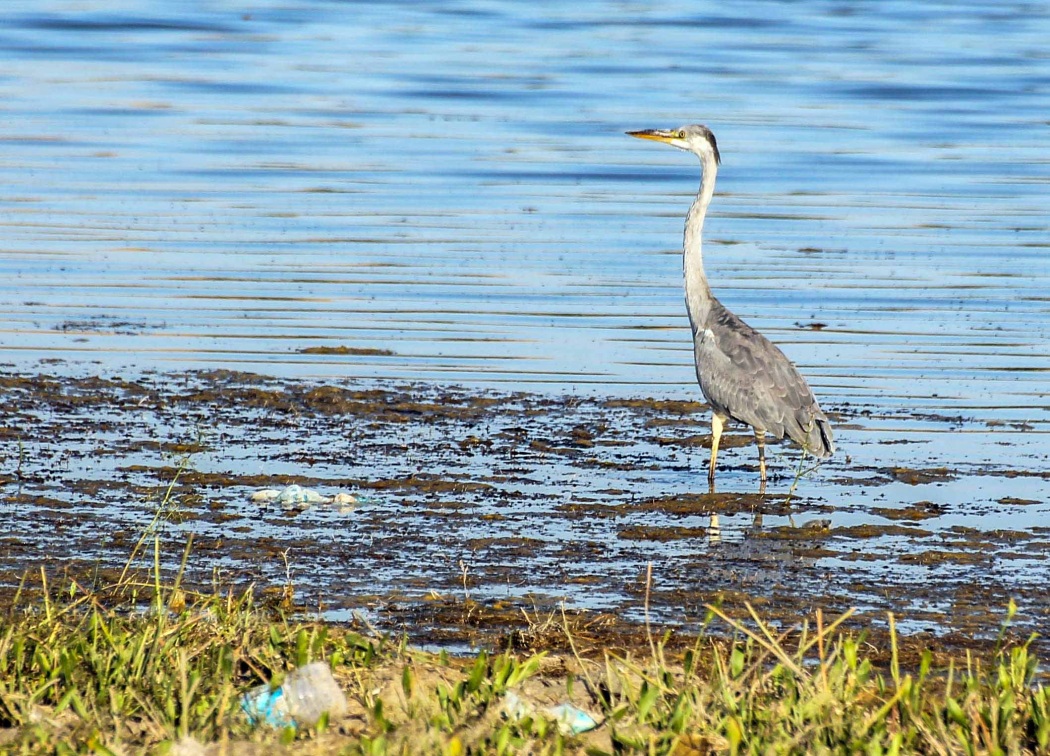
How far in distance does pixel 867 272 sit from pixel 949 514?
7057 millimetres

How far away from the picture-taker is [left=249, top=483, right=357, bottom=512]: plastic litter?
25.6 feet

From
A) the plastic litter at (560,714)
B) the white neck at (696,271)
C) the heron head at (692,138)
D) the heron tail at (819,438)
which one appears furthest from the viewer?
the heron head at (692,138)

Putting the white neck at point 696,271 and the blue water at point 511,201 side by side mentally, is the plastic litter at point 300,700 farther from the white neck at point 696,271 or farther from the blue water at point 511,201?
the blue water at point 511,201

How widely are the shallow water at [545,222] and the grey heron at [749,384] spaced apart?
0.24 metres

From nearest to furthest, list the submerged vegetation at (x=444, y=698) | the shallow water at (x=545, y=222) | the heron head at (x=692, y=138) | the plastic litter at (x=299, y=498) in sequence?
1. the submerged vegetation at (x=444, y=698)
2. the plastic litter at (x=299, y=498)
3. the shallow water at (x=545, y=222)
4. the heron head at (x=692, y=138)

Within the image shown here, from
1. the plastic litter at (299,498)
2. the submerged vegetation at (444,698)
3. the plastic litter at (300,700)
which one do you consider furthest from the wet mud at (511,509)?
the plastic litter at (300,700)

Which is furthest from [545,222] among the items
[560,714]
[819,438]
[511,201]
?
[560,714]

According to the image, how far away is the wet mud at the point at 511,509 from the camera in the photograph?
645 cm

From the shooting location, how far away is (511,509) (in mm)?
7867

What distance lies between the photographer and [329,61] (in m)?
29.7

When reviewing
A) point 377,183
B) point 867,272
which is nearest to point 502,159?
point 377,183

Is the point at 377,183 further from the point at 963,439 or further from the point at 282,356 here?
the point at 963,439

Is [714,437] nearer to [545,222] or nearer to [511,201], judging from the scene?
[545,222]

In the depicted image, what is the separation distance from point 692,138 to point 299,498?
14.5 feet
